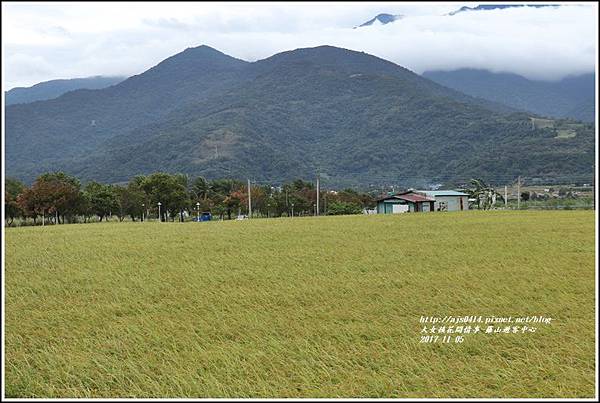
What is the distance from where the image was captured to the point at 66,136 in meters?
150

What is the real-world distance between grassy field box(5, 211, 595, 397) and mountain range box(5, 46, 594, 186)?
54978mm

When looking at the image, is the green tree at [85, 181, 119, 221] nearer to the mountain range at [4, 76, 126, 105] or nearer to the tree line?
the tree line

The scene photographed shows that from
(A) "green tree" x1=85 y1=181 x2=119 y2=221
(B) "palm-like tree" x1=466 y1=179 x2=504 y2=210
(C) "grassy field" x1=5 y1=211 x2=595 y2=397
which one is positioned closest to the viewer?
(C) "grassy field" x1=5 y1=211 x2=595 y2=397

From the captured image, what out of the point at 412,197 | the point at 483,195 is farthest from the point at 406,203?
the point at 483,195

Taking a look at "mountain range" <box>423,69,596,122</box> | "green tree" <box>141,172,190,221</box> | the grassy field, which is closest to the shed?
"mountain range" <box>423,69,596,122</box>

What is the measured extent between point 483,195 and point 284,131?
298ft

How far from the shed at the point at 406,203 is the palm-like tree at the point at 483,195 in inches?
236

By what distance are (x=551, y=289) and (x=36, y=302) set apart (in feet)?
37.9

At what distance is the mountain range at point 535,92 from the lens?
1623 cm

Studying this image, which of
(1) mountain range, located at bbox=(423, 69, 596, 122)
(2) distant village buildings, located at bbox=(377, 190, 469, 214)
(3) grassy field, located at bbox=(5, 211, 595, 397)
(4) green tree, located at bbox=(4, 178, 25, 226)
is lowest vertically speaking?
(3) grassy field, located at bbox=(5, 211, 595, 397)

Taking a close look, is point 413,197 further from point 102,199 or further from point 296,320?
point 296,320

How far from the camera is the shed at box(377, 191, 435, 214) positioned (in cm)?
4947

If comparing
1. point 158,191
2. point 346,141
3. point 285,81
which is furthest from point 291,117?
point 158,191

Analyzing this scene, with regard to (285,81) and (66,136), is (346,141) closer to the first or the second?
(285,81)
